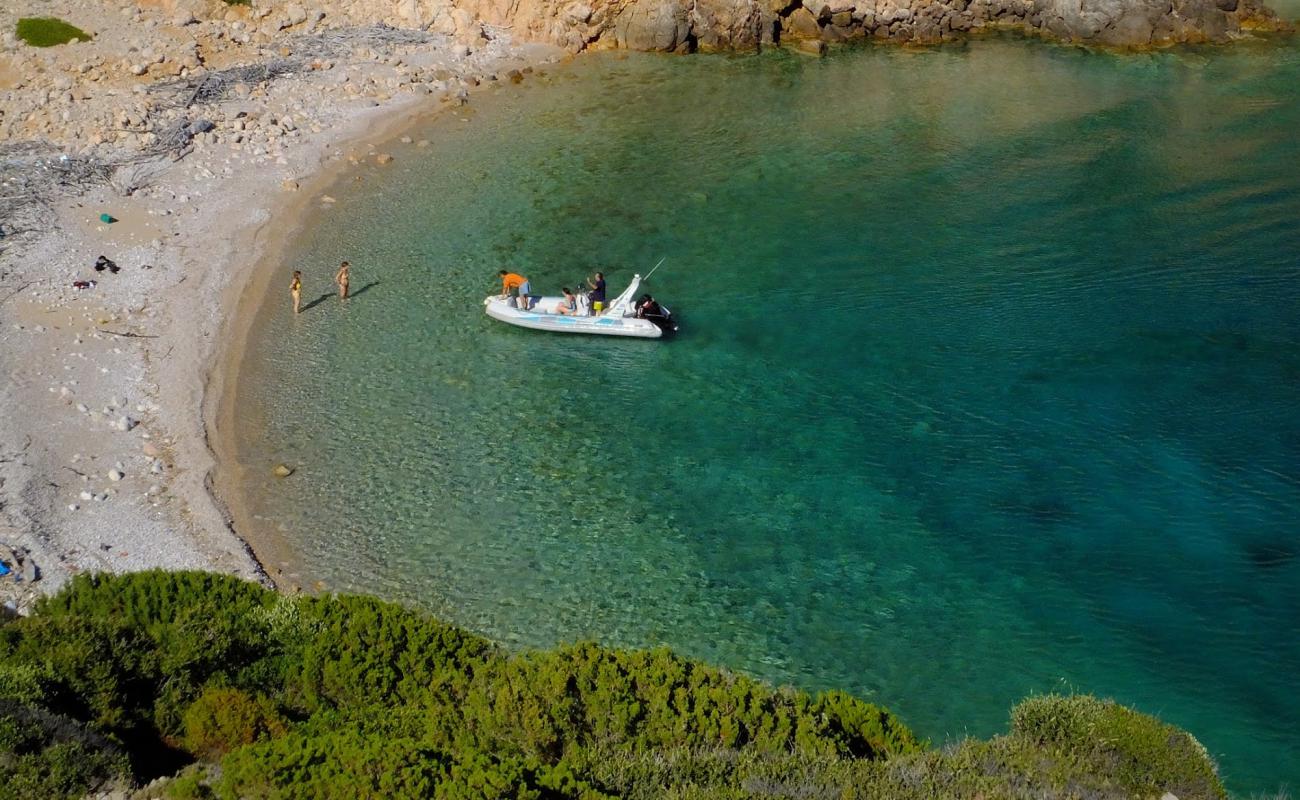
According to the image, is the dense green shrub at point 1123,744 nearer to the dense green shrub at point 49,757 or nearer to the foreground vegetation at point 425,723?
the foreground vegetation at point 425,723

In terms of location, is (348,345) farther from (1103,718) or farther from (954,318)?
(1103,718)

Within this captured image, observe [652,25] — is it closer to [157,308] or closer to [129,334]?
[157,308]

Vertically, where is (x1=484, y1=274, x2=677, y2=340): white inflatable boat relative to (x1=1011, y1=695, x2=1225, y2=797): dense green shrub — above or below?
above

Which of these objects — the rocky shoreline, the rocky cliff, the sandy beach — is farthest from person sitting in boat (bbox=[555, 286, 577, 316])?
the rocky cliff

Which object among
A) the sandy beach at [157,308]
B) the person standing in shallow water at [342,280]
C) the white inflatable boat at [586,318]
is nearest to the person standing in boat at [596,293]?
the white inflatable boat at [586,318]

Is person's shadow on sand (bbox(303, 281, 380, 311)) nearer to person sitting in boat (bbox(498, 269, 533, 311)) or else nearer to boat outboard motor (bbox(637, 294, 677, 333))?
person sitting in boat (bbox(498, 269, 533, 311))

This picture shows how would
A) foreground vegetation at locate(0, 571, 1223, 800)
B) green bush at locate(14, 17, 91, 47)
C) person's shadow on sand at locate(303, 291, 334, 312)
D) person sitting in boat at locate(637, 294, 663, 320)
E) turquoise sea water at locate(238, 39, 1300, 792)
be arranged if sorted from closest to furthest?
foreground vegetation at locate(0, 571, 1223, 800) → turquoise sea water at locate(238, 39, 1300, 792) → person sitting in boat at locate(637, 294, 663, 320) → person's shadow on sand at locate(303, 291, 334, 312) → green bush at locate(14, 17, 91, 47)

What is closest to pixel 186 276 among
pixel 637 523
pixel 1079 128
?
pixel 637 523
